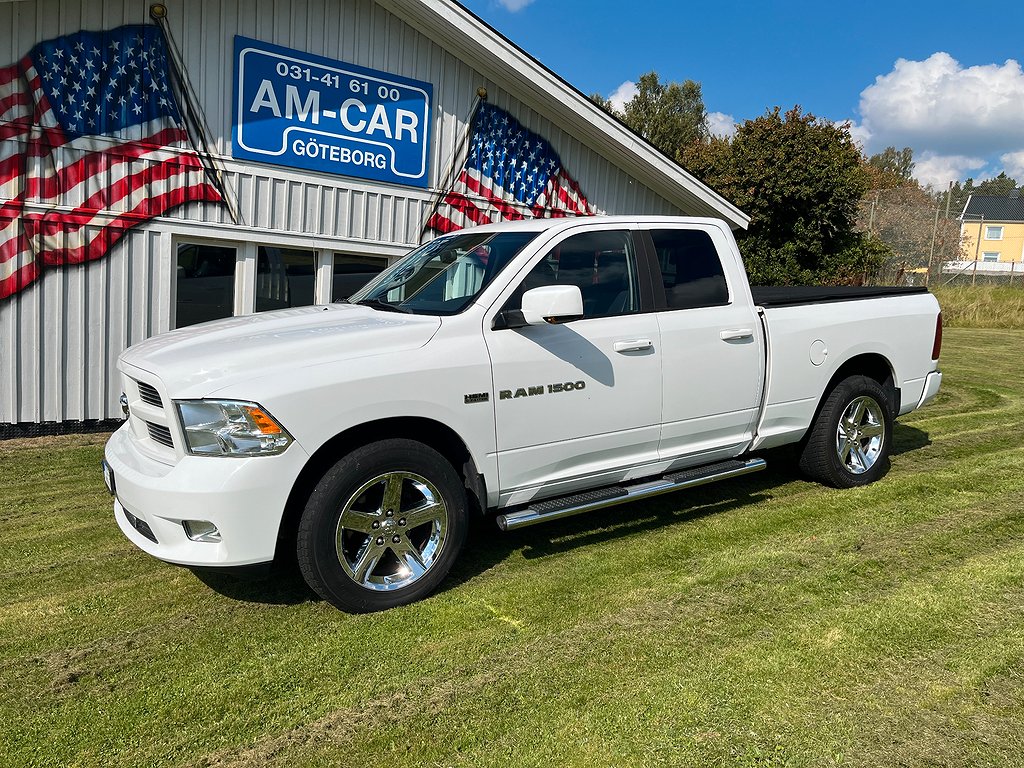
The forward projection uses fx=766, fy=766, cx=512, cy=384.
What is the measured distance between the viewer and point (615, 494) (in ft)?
14.9

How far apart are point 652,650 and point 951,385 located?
9.58m

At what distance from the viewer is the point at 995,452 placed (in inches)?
280

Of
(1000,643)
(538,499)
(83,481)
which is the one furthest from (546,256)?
(83,481)

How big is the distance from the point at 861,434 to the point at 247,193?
650cm

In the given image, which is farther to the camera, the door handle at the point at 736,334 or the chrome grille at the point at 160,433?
the door handle at the point at 736,334

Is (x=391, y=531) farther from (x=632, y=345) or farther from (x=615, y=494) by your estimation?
(x=632, y=345)

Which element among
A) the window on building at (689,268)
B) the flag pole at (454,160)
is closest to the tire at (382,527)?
the window on building at (689,268)

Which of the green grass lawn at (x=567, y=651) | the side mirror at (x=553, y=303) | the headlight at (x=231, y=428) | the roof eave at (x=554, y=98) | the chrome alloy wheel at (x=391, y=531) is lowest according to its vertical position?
the green grass lawn at (x=567, y=651)

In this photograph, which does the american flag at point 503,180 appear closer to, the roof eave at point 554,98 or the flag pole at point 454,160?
the flag pole at point 454,160

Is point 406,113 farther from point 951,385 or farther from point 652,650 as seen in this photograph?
point 951,385

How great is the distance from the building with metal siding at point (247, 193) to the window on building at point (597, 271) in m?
4.92

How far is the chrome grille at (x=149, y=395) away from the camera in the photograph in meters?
3.76

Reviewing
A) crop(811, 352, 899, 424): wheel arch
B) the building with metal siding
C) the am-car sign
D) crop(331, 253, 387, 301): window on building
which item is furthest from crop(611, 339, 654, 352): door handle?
→ the am-car sign

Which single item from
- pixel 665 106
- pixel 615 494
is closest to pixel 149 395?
pixel 615 494
